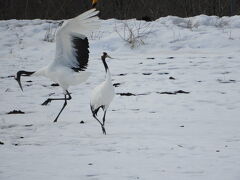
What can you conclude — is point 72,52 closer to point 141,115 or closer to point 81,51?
point 81,51

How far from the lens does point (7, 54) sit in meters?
12.9

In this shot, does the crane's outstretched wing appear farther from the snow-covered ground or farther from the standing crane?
the snow-covered ground

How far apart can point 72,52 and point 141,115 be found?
1.29 m

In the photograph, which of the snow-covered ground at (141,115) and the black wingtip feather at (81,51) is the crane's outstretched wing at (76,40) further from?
the snow-covered ground at (141,115)

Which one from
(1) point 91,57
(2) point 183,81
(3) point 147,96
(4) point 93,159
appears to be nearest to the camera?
(4) point 93,159

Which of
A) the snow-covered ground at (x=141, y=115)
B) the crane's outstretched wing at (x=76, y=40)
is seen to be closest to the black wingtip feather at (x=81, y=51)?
the crane's outstretched wing at (x=76, y=40)

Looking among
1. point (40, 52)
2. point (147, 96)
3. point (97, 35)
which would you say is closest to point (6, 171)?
point (147, 96)

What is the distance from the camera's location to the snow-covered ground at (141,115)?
4266mm

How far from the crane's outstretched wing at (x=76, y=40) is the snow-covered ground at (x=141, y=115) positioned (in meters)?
0.69

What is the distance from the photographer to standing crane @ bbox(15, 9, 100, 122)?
22.2 ft

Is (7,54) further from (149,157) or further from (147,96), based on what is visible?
(149,157)

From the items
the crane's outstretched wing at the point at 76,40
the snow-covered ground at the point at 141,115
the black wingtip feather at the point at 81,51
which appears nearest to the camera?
the snow-covered ground at the point at 141,115

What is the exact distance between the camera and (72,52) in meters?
7.19

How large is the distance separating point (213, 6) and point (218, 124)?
11747 millimetres
